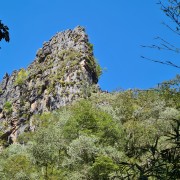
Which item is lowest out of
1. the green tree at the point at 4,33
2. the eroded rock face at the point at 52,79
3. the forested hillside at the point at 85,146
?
the green tree at the point at 4,33

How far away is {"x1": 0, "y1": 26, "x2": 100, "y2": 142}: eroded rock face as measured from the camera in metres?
102

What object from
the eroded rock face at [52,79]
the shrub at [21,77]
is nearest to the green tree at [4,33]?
the eroded rock face at [52,79]

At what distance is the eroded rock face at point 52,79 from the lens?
334 feet

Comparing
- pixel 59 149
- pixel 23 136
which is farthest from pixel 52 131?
pixel 23 136

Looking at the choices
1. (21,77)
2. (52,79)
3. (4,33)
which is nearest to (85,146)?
(4,33)

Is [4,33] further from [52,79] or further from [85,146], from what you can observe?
[52,79]

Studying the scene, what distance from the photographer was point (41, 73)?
117375 millimetres

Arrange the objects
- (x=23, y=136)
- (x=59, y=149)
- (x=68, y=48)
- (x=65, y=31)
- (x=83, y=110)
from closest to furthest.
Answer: (x=59, y=149), (x=83, y=110), (x=23, y=136), (x=68, y=48), (x=65, y=31)

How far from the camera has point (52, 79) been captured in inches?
4245

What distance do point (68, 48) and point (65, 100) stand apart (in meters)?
23.1

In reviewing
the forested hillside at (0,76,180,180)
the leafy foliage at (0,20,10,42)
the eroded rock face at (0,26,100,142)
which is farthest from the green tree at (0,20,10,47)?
the eroded rock face at (0,26,100,142)

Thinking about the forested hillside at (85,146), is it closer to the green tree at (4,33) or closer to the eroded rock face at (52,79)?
the green tree at (4,33)

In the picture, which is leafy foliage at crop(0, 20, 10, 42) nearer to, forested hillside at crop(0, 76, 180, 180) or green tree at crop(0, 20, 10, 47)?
green tree at crop(0, 20, 10, 47)

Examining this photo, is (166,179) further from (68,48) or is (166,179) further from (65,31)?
(65,31)
